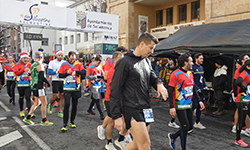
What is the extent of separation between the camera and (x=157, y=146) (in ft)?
15.4

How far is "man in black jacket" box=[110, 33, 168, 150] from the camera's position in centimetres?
272

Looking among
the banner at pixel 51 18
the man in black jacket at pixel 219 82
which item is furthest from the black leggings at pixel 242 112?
the banner at pixel 51 18

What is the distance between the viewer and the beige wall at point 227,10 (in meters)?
13.1

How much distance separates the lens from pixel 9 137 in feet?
17.0

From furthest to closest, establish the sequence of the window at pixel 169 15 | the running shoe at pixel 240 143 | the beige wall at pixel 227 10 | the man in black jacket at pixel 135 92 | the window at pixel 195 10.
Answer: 1. the window at pixel 169 15
2. the window at pixel 195 10
3. the beige wall at pixel 227 10
4. the running shoe at pixel 240 143
5. the man in black jacket at pixel 135 92

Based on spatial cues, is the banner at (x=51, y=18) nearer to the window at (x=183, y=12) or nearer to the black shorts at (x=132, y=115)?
the window at (x=183, y=12)

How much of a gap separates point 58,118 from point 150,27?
1894 centimetres

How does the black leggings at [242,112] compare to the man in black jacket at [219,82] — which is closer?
the black leggings at [242,112]

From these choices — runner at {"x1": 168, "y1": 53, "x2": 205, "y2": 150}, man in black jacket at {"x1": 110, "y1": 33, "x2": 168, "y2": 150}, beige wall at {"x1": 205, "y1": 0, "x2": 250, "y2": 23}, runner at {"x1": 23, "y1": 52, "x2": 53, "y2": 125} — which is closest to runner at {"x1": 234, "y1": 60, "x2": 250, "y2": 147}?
runner at {"x1": 168, "y1": 53, "x2": 205, "y2": 150}

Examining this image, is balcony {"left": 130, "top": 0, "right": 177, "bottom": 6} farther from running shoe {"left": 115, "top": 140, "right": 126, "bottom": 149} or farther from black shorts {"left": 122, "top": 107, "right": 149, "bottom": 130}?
black shorts {"left": 122, "top": 107, "right": 149, "bottom": 130}

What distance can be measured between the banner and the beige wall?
678 centimetres

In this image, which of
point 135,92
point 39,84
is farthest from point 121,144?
point 39,84

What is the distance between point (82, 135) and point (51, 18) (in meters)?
9.93

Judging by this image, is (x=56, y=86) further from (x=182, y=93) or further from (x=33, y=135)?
(x=182, y=93)
